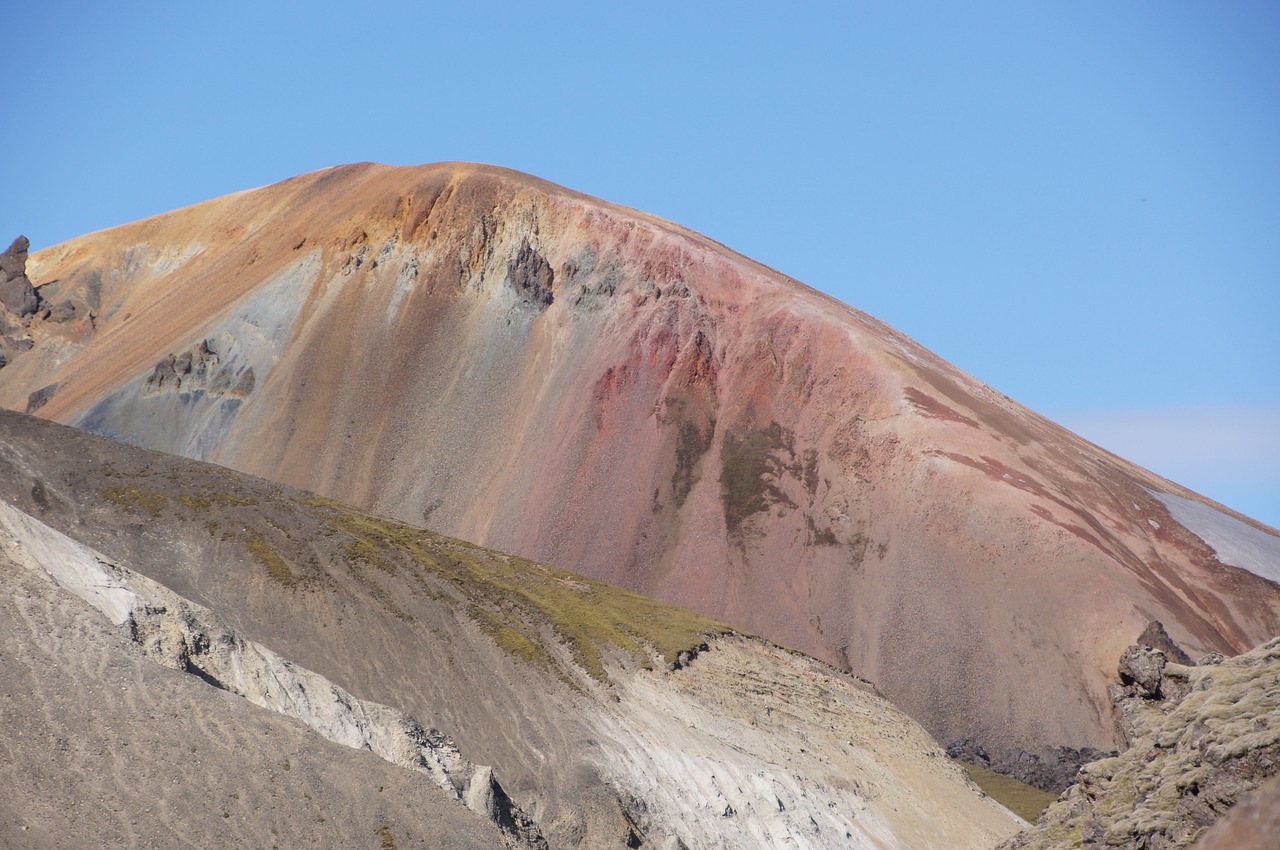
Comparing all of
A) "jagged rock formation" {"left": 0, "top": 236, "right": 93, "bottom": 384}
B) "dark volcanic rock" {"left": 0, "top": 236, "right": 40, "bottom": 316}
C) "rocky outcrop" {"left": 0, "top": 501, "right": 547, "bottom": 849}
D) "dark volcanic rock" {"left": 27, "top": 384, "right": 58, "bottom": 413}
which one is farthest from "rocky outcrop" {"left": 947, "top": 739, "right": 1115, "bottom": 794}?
"dark volcanic rock" {"left": 0, "top": 236, "right": 40, "bottom": 316}

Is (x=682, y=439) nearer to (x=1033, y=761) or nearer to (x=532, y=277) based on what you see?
(x=532, y=277)

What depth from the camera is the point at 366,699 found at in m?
45.9

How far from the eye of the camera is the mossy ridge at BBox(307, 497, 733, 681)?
56094mm

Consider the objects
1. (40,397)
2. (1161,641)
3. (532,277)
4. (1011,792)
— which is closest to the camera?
(1011,792)

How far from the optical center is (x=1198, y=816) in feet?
61.0

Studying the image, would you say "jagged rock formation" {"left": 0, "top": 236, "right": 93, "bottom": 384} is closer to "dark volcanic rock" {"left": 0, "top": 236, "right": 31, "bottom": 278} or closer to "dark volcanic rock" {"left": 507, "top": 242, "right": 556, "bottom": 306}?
"dark volcanic rock" {"left": 0, "top": 236, "right": 31, "bottom": 278}

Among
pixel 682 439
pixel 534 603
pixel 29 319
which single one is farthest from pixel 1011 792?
pixel 29 319

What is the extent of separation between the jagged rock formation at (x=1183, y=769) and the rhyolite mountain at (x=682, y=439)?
2088 inches

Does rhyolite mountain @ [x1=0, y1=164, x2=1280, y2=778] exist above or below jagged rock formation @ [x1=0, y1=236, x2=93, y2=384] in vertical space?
above

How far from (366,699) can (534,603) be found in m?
15.1

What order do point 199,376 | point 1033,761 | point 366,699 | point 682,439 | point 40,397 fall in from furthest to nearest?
1. point 40,397
2. point 199,376
3. point 682,439
4. point 1033,761
5. point 366,699

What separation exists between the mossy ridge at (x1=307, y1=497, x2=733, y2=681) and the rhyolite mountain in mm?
18223

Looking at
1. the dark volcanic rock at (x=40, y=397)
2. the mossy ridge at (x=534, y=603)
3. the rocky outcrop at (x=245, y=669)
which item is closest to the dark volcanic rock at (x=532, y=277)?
the dark volcanic rock at (x=40, y=397)

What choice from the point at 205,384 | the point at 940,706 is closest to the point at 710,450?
the point at 940,706
